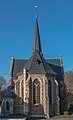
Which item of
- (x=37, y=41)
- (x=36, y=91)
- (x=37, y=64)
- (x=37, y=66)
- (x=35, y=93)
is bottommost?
(x=35, y=93)

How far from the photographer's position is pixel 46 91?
53.2 metres

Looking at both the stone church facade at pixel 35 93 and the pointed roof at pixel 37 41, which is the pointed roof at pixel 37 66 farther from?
the pointed roof at pixel 37 41

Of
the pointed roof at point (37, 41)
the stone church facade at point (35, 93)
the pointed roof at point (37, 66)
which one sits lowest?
the stone church facade at point (35, 93)

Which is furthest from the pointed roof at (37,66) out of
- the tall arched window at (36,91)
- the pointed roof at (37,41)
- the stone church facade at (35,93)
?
the pointed roof at (37,41)

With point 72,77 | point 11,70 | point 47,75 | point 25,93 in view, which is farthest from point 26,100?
point 72,77

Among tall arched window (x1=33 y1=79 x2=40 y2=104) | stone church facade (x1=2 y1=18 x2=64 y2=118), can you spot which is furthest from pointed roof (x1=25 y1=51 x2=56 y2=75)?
tall arched window (x1=33 y1=79 x2=40 y2=104)

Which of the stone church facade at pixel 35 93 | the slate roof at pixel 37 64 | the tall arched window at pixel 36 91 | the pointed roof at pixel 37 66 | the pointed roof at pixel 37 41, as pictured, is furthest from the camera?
the pointed roof at pixel 37 41

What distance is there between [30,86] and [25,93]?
1.71 metres

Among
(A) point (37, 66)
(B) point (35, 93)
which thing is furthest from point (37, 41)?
Result: (B) point (35, 93)

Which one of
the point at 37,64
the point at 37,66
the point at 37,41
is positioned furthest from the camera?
the point at 37,41

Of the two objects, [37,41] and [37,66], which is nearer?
[37,66]

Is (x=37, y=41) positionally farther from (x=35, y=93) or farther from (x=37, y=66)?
(x=35, y=93)

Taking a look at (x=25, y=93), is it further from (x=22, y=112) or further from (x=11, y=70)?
(x=11, y=70)

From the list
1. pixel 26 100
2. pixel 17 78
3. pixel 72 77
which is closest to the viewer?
pixel 26 100
